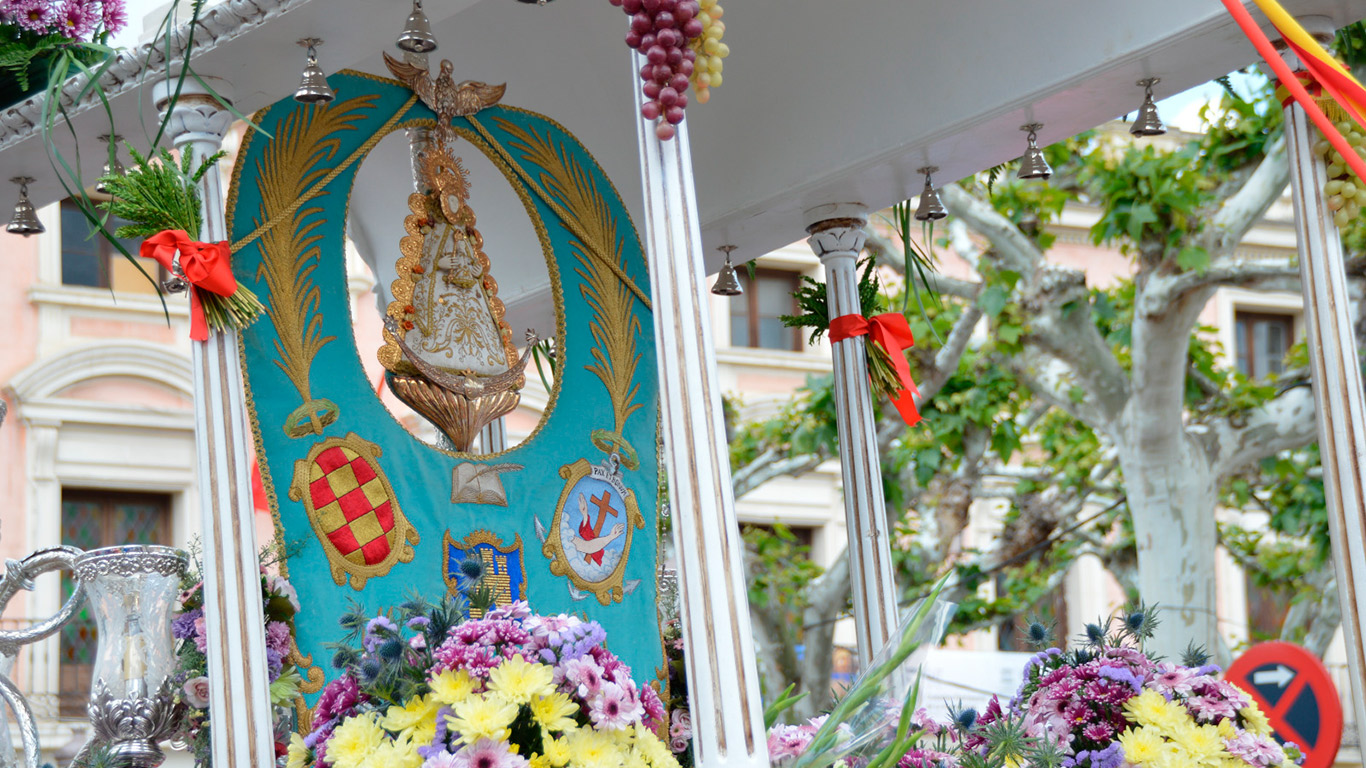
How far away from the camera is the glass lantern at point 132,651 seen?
4.23 meters

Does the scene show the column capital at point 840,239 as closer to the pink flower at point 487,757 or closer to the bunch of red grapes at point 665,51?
the bunch of red grapes at point 665,51

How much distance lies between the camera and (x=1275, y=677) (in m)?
7.48

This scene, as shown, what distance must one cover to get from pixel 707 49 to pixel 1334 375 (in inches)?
79.8

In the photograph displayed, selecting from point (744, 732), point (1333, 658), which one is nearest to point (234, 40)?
point (744, 732)

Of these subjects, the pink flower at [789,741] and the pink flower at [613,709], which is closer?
the pink flower at [613,709]

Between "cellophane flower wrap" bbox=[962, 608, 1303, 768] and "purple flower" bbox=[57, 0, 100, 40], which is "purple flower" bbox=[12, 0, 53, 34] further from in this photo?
"cellophane flower wrap" bbox=[962, 608, 1303, 768]

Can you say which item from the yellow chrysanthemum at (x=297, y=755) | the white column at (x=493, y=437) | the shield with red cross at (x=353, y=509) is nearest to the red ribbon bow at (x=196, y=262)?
the shield with red cross at (x=353, y=509)

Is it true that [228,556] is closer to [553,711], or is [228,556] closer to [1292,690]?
[553,711]

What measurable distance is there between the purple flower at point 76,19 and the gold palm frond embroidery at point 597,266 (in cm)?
137

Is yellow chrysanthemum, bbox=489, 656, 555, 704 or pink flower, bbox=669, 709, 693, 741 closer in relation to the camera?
yellow chrysanthemum, bbox=489, 656, 555, 704

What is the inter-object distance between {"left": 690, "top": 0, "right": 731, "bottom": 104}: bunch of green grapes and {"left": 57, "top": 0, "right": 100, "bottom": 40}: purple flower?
2353 millimetres

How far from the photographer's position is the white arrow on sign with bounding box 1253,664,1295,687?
24.5 feet

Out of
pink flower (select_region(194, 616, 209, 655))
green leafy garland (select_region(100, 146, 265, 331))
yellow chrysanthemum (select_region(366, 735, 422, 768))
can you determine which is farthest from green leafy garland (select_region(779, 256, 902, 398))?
yellow chrysanthemum (select_region(366, 735, 422, 768))

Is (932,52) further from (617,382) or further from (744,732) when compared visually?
(744,732)
